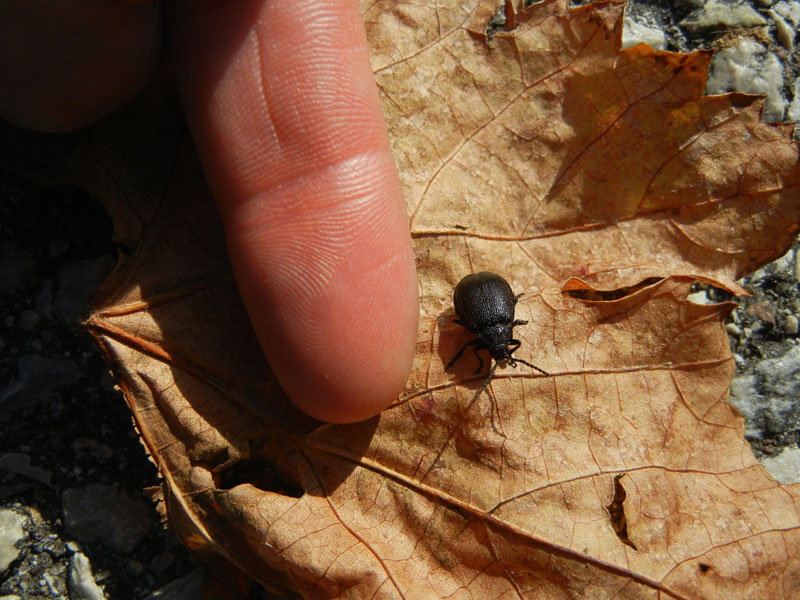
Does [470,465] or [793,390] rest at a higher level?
[470,465]

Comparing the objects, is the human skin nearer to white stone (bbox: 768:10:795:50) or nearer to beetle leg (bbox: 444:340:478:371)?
beetle leg (bbox: 444:340:478:371)

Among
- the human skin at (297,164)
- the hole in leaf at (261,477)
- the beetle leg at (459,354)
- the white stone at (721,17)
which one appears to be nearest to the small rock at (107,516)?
the hole in leaf at (261,477)

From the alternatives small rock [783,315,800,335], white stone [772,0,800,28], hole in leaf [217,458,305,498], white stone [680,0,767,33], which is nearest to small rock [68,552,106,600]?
hole in leaf [217,458,305,498]

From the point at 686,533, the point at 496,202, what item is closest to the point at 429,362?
the point at 496,202

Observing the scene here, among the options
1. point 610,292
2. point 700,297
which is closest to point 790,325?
point 700,297

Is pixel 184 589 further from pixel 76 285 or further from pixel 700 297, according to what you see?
pixel 700 297

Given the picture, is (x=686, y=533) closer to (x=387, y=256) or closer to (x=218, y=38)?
(x=387, y=256)
